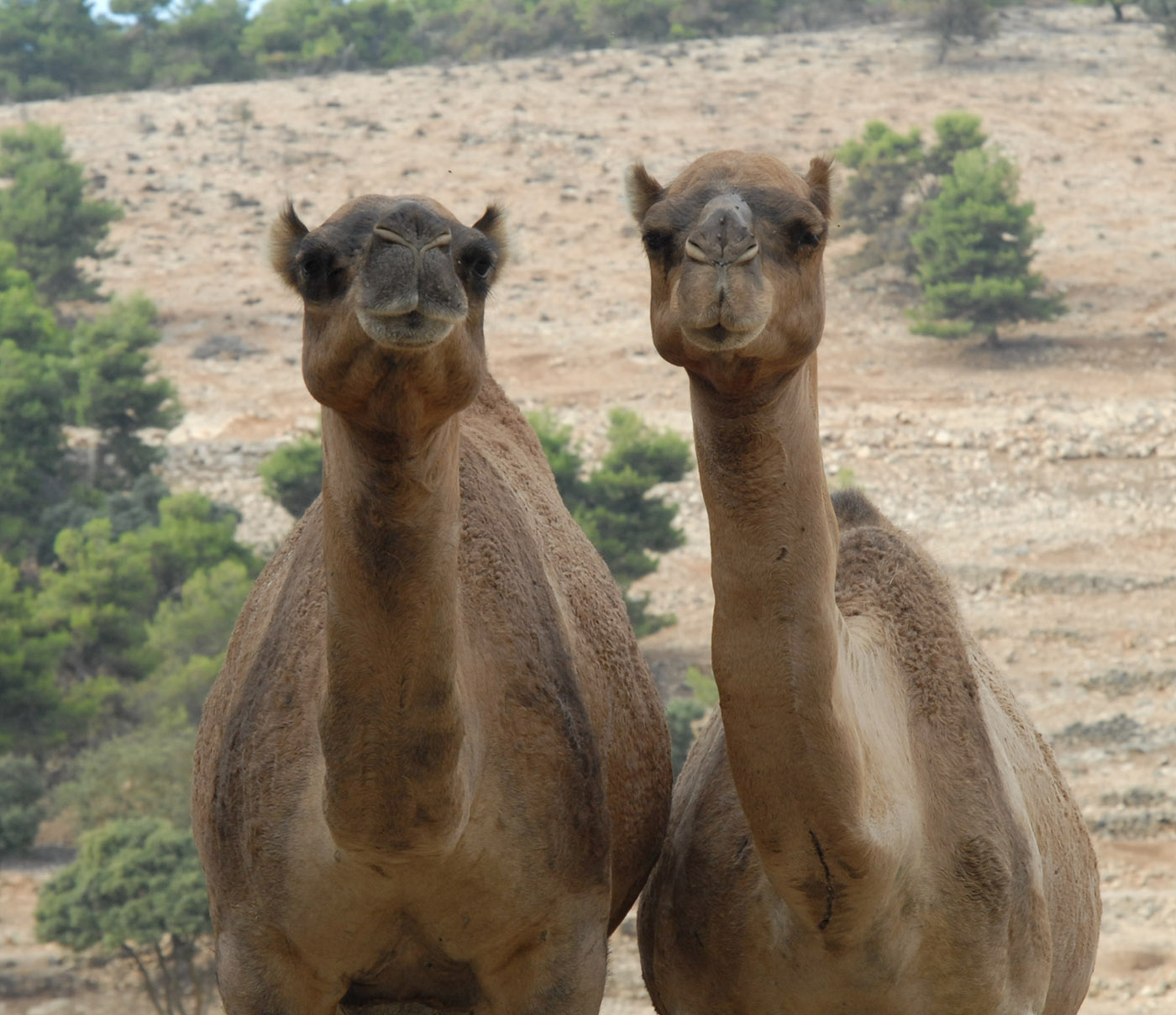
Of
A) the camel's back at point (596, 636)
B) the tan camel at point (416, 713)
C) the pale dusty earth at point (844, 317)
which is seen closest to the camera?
the tan camel at point (416, 713)

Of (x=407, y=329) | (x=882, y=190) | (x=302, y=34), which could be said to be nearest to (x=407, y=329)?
(x=407, y=329)

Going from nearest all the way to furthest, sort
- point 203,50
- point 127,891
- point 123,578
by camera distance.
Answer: point 127,891 → point 123,578 → point 203,50

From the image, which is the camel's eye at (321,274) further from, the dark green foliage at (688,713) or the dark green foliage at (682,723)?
A: the dark green foliage at (682,723)

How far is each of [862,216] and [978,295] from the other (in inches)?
258

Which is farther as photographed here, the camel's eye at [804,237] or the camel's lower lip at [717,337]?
the camel's eye at [804,237]

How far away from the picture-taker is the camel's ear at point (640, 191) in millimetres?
4320

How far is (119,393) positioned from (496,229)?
27.3m

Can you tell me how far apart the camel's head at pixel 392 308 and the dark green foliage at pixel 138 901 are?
549 inches

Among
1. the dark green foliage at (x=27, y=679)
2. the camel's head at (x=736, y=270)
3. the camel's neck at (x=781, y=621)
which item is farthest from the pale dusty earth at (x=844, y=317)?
the camel's head at (x=736, y=270)

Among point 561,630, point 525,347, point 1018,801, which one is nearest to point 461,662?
point 561,630

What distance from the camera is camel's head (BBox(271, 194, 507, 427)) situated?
3338 millimetres

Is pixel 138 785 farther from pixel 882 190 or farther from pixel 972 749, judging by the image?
pixel 882 190

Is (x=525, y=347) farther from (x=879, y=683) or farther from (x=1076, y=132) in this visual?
(x=879, y=683)

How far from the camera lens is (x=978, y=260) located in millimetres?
37219
